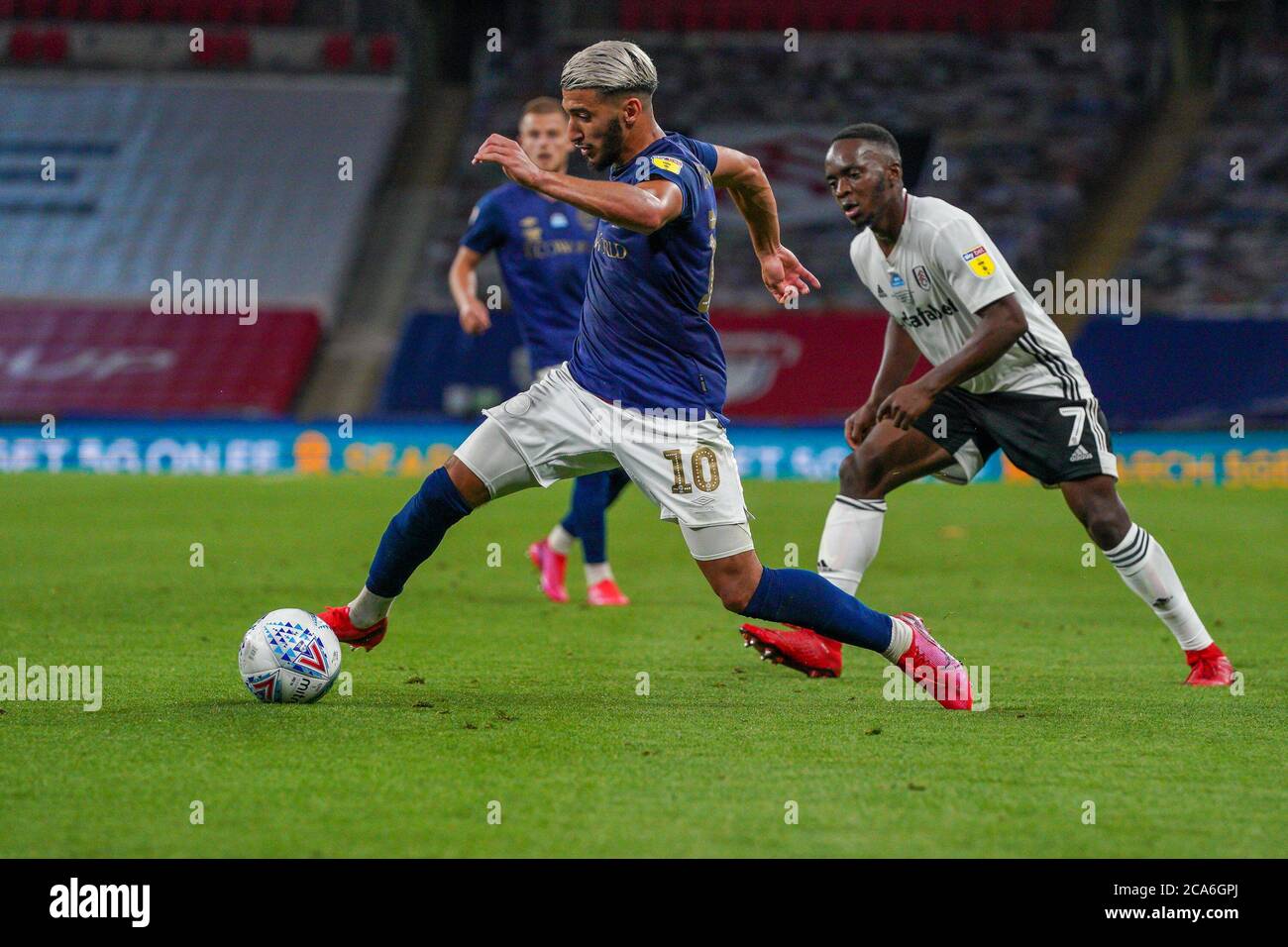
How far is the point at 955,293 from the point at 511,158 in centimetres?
222

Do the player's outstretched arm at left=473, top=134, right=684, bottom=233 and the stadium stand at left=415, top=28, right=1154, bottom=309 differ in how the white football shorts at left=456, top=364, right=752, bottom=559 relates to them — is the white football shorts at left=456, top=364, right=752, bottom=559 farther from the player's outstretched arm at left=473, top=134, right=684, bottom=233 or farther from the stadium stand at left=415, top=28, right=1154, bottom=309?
the stadium stand at left=415, top=28, right=1154, bottom=309

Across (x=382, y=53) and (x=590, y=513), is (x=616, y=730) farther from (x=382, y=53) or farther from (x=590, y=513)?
(x=382, y=53)

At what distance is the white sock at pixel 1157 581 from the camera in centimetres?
651

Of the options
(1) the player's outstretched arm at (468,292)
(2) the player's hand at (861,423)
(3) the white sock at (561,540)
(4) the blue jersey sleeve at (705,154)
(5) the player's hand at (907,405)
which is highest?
(1) the player's outstretched arm at (468,292)

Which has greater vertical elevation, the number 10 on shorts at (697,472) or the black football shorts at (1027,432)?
the black football shorts at (1027,432)

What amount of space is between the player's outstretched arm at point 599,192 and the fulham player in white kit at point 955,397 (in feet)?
4.22

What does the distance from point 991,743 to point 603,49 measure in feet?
8.17

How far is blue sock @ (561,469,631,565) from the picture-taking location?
8805 millimetres

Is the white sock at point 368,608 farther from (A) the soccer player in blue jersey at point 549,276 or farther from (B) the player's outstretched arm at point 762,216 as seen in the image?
(A) the soccer player in blue jersey at point 549,276

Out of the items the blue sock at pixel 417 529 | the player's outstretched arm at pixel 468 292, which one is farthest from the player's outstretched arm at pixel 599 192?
the player's outstretched arm at pixel 468 292

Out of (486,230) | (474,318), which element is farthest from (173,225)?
(474,318)

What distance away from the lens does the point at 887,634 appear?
5.61m

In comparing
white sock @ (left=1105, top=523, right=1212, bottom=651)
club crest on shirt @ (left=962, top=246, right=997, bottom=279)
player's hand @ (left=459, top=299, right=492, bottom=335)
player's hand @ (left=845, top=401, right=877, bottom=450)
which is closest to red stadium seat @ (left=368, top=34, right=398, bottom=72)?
player's hand @ (left=459, top=299, right=492, bottom=335)

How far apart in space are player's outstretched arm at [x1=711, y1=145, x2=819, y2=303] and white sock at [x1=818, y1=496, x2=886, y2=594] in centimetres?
101
